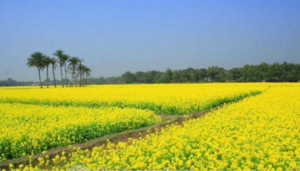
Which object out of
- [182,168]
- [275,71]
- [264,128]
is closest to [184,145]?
[182,168]

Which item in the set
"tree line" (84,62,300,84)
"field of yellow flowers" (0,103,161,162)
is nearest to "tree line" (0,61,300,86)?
"tree line" (84,62,300,84)

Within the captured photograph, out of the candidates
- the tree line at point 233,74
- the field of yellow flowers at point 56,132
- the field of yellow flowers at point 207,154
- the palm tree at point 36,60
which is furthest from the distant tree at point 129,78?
the field of yellow flowers at point 207,154

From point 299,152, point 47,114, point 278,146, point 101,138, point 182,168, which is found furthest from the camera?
point 47,114

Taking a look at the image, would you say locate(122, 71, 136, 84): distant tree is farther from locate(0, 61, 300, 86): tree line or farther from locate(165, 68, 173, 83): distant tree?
locate(165, 68, 173, 83): distant tree

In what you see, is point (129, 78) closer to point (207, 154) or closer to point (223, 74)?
point (223, 74)

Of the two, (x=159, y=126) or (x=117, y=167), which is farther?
(x=159, y=126)

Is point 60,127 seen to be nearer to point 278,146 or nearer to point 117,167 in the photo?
point 117,167

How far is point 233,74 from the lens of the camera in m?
84.5

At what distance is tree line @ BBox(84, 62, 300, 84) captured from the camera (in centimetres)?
7231

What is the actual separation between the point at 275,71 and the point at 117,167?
77.0m

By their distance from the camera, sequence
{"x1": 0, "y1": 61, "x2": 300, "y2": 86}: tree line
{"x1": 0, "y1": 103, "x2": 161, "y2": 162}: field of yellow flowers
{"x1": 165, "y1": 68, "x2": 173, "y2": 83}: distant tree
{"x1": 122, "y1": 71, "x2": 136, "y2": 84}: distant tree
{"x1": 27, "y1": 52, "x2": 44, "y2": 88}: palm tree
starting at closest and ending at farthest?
{"x1": 0, "y1": 103, "x2": 161, "y2": 162}: field of yellow flowers < {"x1": 27, "y1": 52, "x2": 44, "y2": 88}: palm tree < {"x1": 0, "y1": 61, "x2": 300, "y2": 86}: tree line < {"x1": 165, "y1": 68, "x2": 173, "y2": 83}: distant tree < {"x1": 122, "y1": 71, "x2": 136, "y2": 84}: distant tree

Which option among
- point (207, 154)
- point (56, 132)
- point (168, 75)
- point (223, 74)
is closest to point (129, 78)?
point (168, 75)

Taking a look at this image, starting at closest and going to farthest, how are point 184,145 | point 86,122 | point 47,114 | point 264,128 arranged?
point 184,145, point 264,128, point 86,122, point 47,114

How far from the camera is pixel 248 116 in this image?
9648mm
